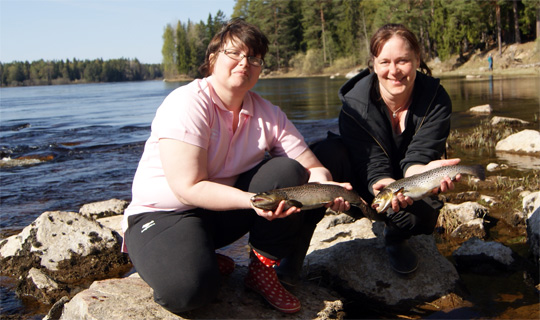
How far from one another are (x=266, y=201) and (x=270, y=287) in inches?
29.1

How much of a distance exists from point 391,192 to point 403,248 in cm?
75

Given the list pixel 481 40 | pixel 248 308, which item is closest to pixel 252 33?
pixel 248 308

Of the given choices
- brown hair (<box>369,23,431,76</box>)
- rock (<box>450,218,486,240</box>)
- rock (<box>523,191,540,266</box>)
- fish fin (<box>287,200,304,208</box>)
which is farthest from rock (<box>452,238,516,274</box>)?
fish fin (<box>287,200,304,208</box>)

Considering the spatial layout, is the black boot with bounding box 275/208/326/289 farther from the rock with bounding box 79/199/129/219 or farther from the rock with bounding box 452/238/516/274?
the rock with bounding box 79/199/129/219

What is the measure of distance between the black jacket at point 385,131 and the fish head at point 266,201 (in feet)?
3.67

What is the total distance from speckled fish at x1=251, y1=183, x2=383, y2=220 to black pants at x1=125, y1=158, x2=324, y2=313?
170mm

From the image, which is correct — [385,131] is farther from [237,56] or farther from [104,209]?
[104,209]

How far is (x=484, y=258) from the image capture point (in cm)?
406

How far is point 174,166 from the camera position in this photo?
9.30ft

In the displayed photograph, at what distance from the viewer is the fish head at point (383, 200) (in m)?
3.23

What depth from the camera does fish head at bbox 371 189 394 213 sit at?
3232 millimetres

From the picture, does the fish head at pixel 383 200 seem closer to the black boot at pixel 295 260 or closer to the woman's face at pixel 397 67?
the black boot at pixel 295 260

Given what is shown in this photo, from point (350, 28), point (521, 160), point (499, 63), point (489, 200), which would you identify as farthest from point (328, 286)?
point (350, 28)

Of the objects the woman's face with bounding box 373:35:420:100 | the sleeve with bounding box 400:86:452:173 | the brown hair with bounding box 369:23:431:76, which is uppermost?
the brown hair with bounding box 369:23:431:76
